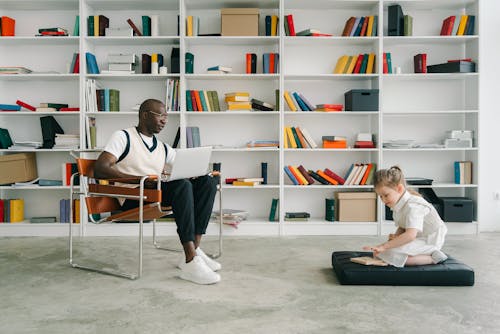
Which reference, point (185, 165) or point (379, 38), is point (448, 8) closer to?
point (379, 38)

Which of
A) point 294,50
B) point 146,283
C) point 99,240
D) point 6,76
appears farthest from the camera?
point 294,50

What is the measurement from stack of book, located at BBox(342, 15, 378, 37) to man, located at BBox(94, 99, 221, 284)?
232 centimetres

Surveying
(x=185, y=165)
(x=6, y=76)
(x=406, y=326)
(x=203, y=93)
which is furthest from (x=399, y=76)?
(x=6, y=76)

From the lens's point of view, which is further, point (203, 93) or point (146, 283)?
point (203, 93)

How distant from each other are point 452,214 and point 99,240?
3299 mm

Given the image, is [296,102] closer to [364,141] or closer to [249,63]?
[249,63]

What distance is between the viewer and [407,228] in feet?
9.60

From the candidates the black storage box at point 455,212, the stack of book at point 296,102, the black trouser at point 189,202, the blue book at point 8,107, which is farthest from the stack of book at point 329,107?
the blue book at point 8,107

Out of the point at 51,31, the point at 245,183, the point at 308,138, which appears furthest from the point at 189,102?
the point at 51,31

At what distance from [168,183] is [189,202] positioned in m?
0.21

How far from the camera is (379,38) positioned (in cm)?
484

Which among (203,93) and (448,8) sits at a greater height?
(448,8)

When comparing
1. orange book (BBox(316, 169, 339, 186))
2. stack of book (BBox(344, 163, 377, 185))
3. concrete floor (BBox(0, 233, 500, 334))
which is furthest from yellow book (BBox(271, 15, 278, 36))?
concrete floor (BBox(0, 233, 500, 334))

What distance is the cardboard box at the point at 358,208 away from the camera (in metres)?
4.86
